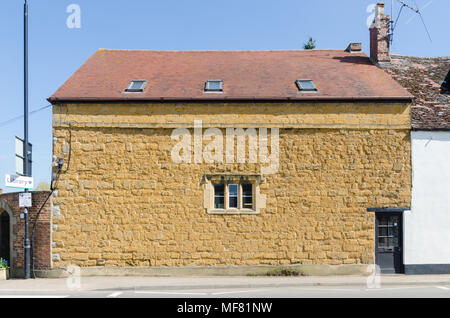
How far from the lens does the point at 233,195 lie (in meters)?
15.8

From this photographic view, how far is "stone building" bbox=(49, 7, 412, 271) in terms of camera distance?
15398mm

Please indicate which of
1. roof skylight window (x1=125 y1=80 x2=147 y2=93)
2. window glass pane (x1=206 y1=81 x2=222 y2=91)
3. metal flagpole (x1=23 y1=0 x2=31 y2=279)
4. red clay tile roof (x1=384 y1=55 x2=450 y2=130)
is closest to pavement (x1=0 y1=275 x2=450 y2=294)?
metal flagpole (x1=23 y1=0 x2=31 y2=279)

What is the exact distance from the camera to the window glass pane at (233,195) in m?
15.7

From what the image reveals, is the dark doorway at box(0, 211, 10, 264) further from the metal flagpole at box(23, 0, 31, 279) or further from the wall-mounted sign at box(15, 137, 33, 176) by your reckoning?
the wall-mounted sign at box(15, 137, 33, 176)

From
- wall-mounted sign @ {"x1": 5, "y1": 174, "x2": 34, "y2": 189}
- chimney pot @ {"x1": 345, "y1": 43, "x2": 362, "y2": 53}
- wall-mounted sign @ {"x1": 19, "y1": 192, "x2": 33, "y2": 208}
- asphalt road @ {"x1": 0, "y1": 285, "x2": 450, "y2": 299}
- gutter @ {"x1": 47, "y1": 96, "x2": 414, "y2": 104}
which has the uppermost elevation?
chimney pot @ {"x1": 345, "y1": 43, "x2": 362, "y2": 53}

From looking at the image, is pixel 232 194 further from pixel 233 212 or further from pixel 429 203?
pixel 429 203

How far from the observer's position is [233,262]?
1537 cm

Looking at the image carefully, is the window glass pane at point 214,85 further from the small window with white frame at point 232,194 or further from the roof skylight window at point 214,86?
the small window with white frame at point 232,194

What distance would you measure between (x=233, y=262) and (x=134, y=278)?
3.18 meters

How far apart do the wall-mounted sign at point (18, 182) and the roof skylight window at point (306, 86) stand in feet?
31.2

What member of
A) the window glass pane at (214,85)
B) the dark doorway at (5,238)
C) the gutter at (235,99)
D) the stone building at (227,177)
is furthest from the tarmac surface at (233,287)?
the window glass pane at (214,85)

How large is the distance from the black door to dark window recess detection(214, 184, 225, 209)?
5166mm

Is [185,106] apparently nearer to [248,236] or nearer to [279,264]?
[248,236]

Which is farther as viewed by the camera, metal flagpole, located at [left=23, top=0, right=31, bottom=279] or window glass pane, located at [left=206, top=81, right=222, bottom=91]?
window glass pane, located at [left=206, top=81, right=222, bottom=91]
